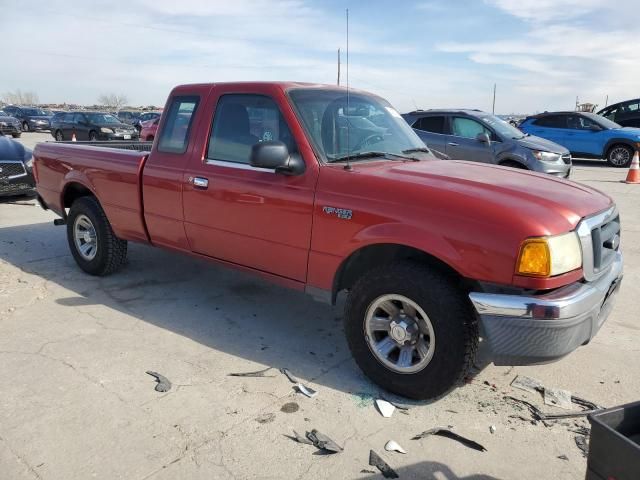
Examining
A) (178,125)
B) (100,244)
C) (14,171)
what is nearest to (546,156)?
(178,125)

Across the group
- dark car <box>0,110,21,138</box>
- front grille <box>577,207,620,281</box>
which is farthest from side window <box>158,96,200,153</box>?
dark car <box>0,110,21,138</box>

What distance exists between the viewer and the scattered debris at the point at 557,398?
3.18 meters

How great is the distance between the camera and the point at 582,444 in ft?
9.20

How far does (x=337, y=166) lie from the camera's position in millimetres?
3514

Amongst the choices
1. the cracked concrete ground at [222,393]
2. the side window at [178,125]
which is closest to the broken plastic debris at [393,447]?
the cracked concrete ground at [222,393]

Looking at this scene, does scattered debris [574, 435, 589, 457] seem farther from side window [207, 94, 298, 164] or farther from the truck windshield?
side window [207, 94, 298, 164]

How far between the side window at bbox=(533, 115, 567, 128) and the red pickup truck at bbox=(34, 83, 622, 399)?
1359cm

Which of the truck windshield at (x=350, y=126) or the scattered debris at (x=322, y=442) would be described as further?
the truck windshield at (x=350, y=126)

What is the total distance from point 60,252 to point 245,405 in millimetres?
4268

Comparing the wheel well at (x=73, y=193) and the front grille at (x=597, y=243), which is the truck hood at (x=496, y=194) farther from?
the wheel well at (x=73, y=193)

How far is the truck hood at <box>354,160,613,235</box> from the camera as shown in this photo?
2.81 m

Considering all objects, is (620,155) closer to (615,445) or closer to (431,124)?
(431,124)

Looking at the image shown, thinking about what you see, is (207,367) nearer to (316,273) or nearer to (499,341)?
(316,273)

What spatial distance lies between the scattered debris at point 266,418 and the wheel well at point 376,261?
0.89m
